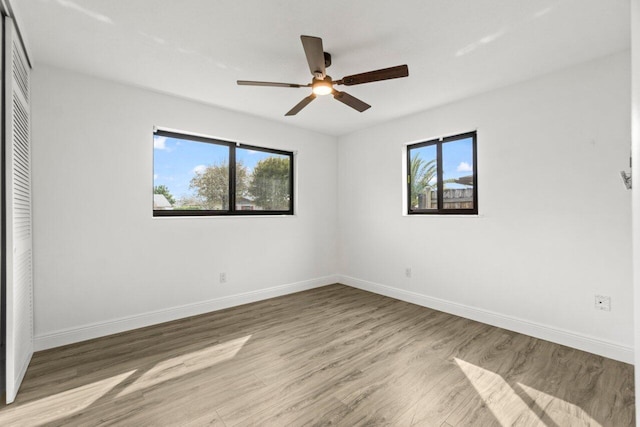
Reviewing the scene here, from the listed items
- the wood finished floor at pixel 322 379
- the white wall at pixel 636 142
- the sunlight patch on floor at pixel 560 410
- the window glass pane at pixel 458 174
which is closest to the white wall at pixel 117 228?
the wood finished floor at pixel 322 379

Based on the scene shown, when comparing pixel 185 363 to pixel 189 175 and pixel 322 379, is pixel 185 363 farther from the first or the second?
pixel 189 175

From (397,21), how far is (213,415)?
2.69 m

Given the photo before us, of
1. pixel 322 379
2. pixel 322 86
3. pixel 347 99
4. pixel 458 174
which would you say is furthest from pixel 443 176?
pixel 322 379

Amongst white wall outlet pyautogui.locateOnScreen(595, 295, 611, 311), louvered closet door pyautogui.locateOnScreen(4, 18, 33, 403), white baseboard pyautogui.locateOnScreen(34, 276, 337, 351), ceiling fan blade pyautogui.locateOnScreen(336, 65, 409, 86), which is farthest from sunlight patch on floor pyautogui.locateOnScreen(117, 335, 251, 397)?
white wall outlet pyautogui.locateOnScreen(595, 295, 611, 311)

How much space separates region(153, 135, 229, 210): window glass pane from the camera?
3.30 meters

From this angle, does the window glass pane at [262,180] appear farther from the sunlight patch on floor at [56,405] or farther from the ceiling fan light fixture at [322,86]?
the sunlight patch on floor at [56,405]

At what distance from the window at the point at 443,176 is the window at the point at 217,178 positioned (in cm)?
173

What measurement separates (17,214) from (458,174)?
12.9 feet

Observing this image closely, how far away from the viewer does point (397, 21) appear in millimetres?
1995

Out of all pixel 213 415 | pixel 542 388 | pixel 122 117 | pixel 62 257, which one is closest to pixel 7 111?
pixel 122 117

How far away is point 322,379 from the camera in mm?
2107

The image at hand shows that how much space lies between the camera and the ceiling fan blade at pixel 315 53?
177 centimetres

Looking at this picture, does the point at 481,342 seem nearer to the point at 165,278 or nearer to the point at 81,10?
the point at 165,278

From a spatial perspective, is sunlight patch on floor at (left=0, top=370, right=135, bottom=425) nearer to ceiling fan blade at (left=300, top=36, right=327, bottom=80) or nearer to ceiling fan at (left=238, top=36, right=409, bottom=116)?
ceiling fan at (left=238, top=36, right=409, bottom=116)
